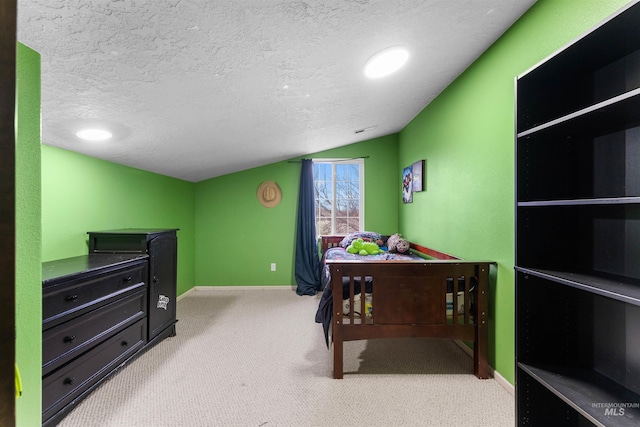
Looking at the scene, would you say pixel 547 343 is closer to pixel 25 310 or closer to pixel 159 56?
pixel 25 310

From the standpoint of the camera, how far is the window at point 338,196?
13.3ft

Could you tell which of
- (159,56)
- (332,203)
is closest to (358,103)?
Answer: (159,56)

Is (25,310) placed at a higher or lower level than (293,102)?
lower

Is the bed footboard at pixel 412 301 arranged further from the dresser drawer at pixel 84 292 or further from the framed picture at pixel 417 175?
the dresser drawer at pixel 84 292

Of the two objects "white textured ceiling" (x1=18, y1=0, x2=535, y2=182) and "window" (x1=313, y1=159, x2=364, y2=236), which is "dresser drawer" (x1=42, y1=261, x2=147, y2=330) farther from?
"window" (x1=313, y1=159, x2=364, y2=236)

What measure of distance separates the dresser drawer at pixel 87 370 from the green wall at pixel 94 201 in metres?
0.76

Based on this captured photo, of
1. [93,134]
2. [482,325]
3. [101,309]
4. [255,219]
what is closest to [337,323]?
[482,325]

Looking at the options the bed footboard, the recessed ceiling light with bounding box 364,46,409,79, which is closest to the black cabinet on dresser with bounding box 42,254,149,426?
the bed footboard

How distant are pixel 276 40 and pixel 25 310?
1517 mm

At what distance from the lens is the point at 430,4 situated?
1.29 meters

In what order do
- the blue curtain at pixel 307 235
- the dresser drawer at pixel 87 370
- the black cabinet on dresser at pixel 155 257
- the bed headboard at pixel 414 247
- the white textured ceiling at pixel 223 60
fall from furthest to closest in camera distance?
1. the blue curtain at pixel 307 235
2. the bed headboard at pixel 414 247
3. the black cabinet on dresser at pixel 155 257
4. the dresser drawer at pixel 87 370
5. the white textured ceiling at pixel 223 60

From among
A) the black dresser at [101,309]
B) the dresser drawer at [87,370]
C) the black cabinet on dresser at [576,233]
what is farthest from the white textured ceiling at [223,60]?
the dresser drawer at [87,370]

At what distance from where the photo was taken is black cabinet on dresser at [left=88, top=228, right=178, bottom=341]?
2.11 metres

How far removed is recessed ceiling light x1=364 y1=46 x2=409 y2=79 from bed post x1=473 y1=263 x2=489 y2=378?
153 cm
